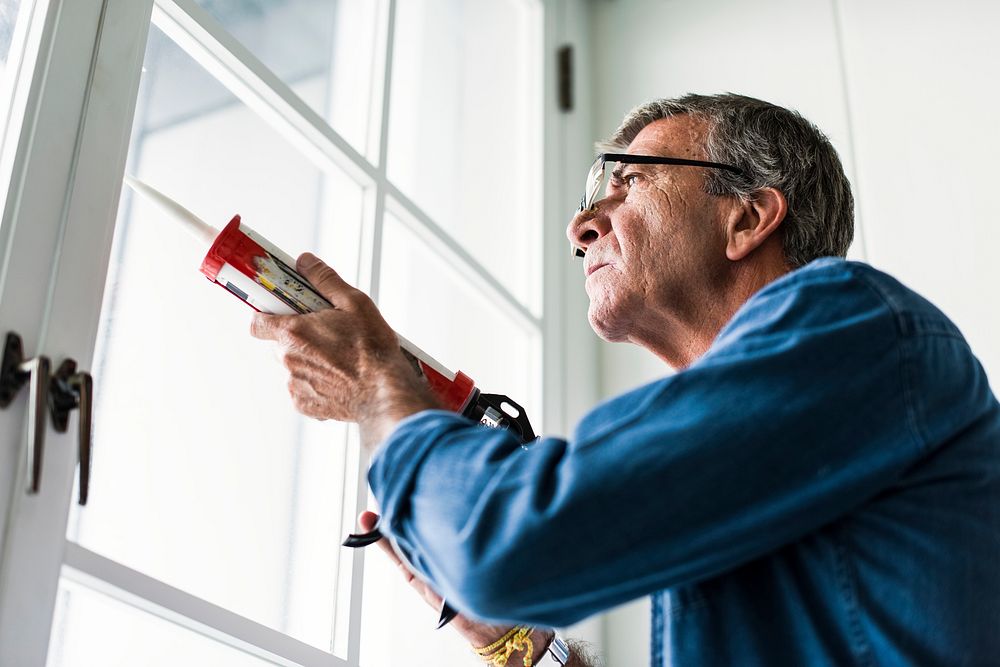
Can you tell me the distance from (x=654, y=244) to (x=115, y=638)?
28.8 inches

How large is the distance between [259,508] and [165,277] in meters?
0.30

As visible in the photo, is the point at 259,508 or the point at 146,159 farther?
the point at 259,508

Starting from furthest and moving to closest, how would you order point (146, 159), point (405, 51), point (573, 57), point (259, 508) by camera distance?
point (573, 57), point (405, 51), point (259, 508), point (146, 159)

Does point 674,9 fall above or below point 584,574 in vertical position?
above

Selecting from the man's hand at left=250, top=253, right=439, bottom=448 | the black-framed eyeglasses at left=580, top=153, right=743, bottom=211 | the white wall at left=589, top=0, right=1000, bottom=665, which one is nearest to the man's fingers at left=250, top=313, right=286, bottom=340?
the man's hand at left=250, top=253, right=439, bottom=448

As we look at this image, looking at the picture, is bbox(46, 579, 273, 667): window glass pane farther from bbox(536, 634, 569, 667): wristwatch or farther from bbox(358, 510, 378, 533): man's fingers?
bbox(536, 634, 569, 667): wristwatch

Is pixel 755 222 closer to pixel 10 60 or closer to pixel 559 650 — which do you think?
pixel 559 650

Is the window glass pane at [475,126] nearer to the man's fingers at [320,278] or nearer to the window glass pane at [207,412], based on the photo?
the window glass pane at [207,412]

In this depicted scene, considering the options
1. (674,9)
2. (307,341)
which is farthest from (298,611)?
(674,9)

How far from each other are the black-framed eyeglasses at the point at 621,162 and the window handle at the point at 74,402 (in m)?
0.70

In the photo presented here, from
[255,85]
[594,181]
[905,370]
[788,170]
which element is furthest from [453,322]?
[905,370]

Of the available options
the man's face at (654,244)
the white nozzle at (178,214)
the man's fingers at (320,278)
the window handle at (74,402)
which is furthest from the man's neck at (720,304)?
the window handle at (74,402)

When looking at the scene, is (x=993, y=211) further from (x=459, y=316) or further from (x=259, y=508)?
(x=259, y=508)

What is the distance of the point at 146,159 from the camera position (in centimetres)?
126
